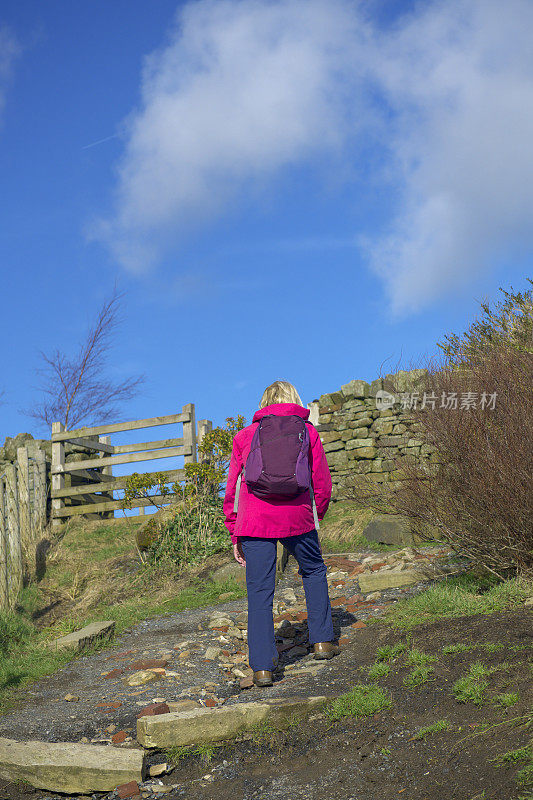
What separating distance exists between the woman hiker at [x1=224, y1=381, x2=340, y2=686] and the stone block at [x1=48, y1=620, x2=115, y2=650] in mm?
2694

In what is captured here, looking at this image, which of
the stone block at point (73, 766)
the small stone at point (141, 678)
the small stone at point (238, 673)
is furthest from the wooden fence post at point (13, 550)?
the stone block at point (73, 766)

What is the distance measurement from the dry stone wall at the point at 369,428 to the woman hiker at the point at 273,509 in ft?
22.3

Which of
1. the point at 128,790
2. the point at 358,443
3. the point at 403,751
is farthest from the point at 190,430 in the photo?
the point at 403,751

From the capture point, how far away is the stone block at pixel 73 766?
3.61 meters

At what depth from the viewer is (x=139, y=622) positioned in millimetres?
7531

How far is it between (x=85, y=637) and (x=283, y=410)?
3.62 m

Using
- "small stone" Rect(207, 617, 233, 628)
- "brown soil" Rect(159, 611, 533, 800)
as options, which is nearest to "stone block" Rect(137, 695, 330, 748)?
"brown soil" Rect(159, 611, 533, 800)

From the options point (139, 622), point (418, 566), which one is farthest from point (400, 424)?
point (139, 622)

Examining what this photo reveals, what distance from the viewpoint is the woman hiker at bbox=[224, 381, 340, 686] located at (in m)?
4.53

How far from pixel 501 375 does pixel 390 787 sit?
152 inches

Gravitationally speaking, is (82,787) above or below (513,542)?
below

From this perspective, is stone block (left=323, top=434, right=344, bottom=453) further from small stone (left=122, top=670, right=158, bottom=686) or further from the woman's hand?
the woman's hand

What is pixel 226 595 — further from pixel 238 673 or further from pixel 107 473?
pixel 107 473

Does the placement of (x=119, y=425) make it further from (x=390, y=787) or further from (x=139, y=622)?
(x=390, y=787)
